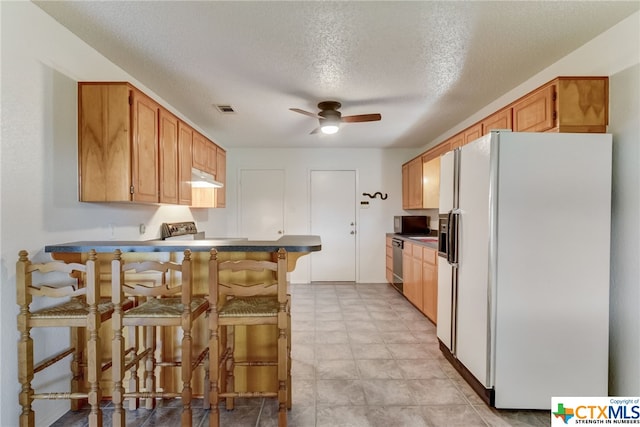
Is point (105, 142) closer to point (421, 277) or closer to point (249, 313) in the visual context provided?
point (249, 313)

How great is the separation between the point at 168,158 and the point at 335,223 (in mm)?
3182

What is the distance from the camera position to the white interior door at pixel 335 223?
17.5ft

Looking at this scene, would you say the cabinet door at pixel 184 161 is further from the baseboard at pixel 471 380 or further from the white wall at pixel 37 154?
the baseboard at pixel 471 380

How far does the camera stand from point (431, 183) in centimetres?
429

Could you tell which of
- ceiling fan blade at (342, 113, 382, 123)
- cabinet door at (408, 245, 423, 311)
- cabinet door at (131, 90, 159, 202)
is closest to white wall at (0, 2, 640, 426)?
cabinet door at (131, 90, 159, 202)

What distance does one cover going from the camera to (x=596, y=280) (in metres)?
1.86

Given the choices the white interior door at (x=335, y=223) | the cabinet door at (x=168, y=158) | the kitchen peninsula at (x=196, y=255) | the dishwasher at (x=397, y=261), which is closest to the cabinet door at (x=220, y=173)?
the cabinet door at (x=168, y=158)

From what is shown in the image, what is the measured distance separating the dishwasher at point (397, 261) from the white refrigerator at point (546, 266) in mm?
2484

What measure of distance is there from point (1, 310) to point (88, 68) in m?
1.63

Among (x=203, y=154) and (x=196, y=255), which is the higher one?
(x=203, y=154)

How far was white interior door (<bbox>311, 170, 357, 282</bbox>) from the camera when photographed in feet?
17.5

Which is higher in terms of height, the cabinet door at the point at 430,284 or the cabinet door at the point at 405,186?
the cabinet door at the point at 405,186

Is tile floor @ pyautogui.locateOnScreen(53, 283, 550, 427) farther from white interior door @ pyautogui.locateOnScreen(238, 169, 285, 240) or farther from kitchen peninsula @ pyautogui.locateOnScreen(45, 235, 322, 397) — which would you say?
white interior door @ pyautogui.locateOnScreen(238, 169, 285, 240)

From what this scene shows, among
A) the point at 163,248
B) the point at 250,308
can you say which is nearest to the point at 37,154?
the point at 163,248
